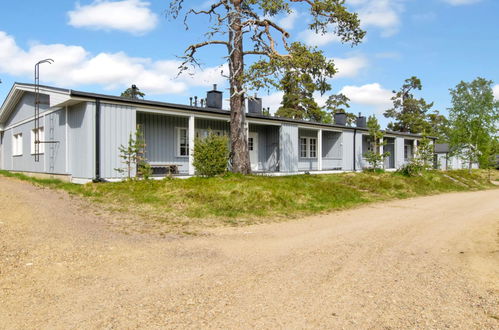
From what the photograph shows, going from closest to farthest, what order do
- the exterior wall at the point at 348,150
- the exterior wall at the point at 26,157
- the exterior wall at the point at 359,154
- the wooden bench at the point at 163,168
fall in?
the wooden bench at the point at 163,168 < the exterior wall at the point at 26,157 < the exterior wall at the point at 348,150 < the exterior wall at the point at 359,154

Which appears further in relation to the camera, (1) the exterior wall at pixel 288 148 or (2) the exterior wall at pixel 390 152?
(2) the exterior wall at pixel 390 152

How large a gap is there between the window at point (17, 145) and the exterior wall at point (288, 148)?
13417mm

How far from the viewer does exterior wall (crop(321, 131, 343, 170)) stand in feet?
71.7

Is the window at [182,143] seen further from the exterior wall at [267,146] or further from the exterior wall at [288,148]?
the exterior wall at [288,148]

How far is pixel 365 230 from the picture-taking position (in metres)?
6.93

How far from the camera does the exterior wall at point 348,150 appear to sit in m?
22.4

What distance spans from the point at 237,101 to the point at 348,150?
1098 cm

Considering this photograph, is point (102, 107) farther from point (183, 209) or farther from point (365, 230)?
point (365, 230)

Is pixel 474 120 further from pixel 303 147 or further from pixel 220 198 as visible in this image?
pixel 220 198

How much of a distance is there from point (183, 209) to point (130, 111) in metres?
5.83

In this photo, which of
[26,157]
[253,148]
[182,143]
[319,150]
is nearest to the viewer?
[182,143]

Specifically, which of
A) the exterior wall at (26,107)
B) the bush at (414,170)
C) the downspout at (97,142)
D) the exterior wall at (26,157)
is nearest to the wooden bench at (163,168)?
the downspout at (97,142)

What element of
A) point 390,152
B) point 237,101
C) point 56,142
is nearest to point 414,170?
point 390,152

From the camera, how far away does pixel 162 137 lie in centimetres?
1549
